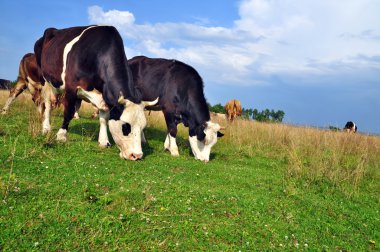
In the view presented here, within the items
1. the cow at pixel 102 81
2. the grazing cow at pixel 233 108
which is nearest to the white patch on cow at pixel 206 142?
the cow at pixel 102 81

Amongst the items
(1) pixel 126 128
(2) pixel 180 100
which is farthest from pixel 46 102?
(2) pixel 180 100

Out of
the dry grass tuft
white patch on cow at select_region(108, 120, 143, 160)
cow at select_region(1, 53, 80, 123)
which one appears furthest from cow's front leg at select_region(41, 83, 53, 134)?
the dry grass tuft

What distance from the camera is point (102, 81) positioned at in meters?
8.48

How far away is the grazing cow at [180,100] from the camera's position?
998cm

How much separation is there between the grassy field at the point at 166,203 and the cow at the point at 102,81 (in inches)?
26.8

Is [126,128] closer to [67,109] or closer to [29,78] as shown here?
[67,109]

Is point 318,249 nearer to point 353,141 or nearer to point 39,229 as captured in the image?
point 39,229

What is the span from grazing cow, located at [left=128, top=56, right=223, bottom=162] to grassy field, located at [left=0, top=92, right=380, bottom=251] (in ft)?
2.35

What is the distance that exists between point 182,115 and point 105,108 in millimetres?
2602

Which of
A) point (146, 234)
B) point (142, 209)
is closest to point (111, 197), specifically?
point (142, 209)

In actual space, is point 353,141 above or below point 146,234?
above

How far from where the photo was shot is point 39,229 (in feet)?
13.1

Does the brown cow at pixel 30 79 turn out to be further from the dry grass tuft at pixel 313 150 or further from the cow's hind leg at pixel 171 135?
the dry grass tuft at pixel 313 150

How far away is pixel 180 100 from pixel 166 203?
5413 mm
